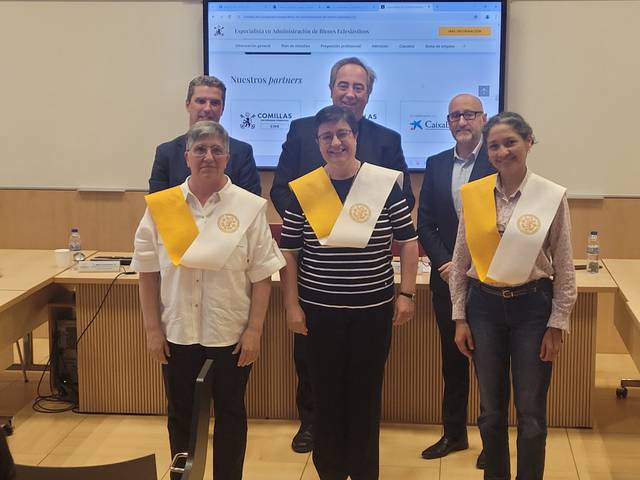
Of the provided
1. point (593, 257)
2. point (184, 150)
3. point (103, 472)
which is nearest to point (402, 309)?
point (184, 150)

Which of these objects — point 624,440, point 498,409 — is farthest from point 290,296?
point 624,440

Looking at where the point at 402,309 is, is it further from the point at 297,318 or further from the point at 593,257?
the point at 593,257

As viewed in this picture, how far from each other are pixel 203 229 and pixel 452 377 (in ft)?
4.46

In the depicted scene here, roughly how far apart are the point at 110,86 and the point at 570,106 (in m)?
2.81

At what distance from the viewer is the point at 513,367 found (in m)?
2.61

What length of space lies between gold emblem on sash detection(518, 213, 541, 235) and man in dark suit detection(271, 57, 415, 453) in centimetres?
80

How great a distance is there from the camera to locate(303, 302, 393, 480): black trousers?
2688mm

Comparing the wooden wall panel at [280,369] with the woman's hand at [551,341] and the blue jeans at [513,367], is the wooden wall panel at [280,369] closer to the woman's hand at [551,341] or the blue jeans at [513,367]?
the blue jeans at [513,367]

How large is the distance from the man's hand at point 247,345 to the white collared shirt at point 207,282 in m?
0.02

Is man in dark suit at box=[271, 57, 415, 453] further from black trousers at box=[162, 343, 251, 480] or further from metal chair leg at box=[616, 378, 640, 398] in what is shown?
metal chair leg at box=[616, 378, 640, 398]

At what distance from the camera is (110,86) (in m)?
4.97

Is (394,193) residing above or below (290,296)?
above

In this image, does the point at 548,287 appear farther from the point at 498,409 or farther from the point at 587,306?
the point at 587,306

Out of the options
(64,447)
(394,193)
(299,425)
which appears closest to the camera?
(394,193)
